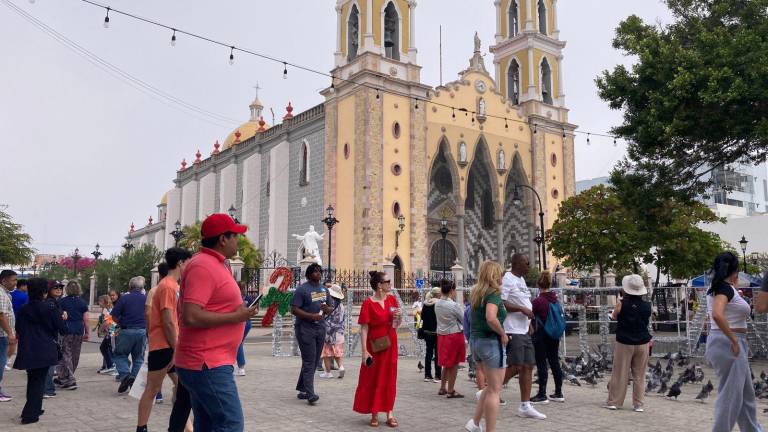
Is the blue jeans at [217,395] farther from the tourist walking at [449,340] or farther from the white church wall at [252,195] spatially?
the white church wall at [252,195]

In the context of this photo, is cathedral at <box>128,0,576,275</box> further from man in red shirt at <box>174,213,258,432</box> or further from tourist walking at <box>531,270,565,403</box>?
man in red shirt at <box>174,213,258,432</box>

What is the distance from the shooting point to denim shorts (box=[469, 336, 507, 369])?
18.7ft

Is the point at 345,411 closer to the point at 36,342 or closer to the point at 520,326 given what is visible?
the point at 520,326

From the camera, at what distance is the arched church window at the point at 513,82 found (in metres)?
40.0

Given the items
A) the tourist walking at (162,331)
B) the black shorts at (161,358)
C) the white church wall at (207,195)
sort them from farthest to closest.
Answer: the white church wall at (207,195)
the black shorts at (161,358)
the tourist walking at (162,331)

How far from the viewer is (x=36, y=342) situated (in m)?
6.50

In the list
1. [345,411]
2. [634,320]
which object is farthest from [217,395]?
[634,320]

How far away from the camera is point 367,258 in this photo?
2912 cm

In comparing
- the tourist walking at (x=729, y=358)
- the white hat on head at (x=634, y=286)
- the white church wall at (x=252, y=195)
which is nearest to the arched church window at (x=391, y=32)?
the white church wall at (x=252, y=195)

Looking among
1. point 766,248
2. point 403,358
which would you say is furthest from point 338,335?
point 766,248

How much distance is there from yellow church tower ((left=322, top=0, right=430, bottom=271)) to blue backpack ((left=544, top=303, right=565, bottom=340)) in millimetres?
21220

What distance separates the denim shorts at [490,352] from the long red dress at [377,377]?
3.36ft

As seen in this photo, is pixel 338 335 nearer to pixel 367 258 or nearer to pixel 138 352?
pixel 138 352

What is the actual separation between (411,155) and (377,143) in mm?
2205
